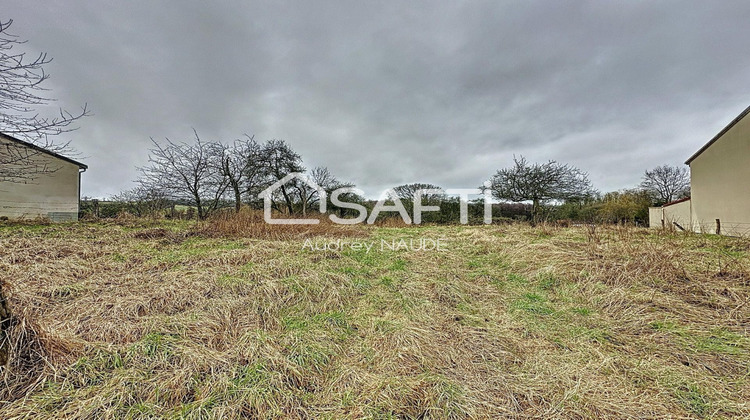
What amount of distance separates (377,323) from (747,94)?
586 inches

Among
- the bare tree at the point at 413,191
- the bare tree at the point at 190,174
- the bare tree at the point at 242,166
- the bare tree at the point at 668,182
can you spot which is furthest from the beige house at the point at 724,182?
the bare tree at the point at 190,174

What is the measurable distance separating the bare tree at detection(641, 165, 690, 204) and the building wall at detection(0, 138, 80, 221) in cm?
3475

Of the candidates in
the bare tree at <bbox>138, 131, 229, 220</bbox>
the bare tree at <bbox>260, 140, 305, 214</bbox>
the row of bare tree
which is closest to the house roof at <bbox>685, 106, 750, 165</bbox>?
the row of bare tree

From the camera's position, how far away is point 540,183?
1431 centimetres

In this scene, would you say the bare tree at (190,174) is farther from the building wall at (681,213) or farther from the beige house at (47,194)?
the building wall at (681,213)

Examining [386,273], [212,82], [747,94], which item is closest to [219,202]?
[212,82]

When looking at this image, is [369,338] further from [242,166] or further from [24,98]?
[242,166]

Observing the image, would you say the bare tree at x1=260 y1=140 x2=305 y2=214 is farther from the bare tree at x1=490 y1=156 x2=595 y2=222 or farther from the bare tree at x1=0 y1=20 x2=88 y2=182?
the bare tree at x1=490 y1=156 x2=595 y2=222

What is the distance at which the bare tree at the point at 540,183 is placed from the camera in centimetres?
1407

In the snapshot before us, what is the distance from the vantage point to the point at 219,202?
1156 cm

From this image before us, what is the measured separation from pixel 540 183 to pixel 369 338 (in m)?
15.6

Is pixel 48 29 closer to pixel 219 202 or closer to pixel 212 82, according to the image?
pixel 212 82

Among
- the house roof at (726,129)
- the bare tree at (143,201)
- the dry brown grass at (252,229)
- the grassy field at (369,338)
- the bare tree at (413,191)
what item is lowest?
the grassy field at (369,338)

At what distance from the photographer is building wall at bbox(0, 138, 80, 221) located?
998 centimetres
